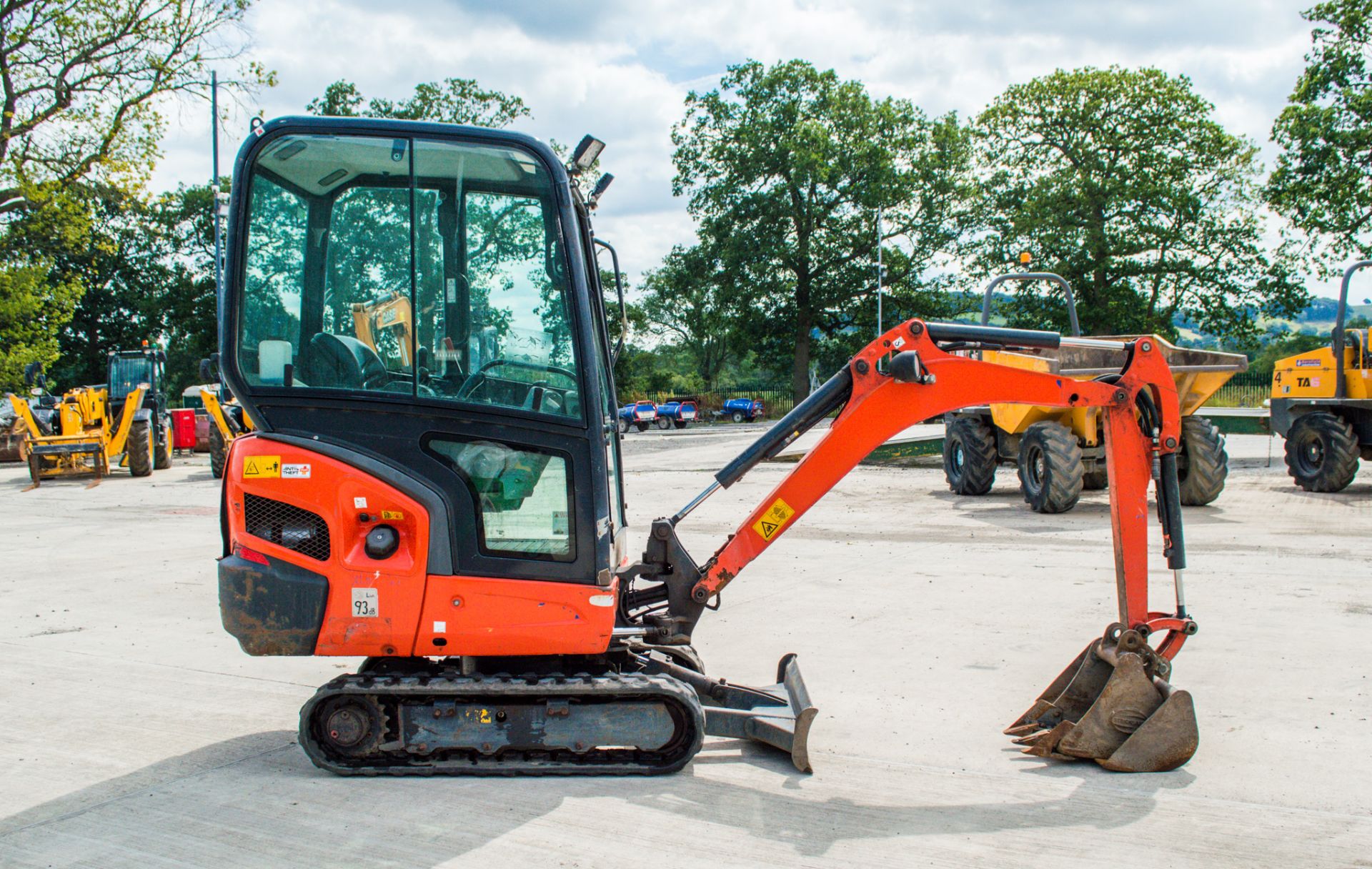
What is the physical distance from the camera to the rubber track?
4566 millimetres

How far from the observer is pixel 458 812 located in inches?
168

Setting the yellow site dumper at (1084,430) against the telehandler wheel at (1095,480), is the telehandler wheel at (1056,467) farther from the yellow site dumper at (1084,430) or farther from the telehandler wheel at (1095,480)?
the telehandler wheel at (1095,480)

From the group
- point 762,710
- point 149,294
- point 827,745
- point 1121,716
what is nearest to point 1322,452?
point 1121,716

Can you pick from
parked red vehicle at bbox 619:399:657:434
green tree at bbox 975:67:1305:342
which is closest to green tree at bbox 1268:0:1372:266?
green tree at bbox 975:67:1305:342

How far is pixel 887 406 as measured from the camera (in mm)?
5102

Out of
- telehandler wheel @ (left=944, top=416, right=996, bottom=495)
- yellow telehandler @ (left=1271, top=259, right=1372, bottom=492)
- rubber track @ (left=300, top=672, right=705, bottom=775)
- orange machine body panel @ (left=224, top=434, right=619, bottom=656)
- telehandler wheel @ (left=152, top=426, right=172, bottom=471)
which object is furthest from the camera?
telehandler wheel @ (left=152, top=426, right=172, bottom=471)

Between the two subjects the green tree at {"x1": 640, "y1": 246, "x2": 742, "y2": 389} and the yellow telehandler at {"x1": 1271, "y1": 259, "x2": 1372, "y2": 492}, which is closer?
the yellow telehandler at {"x1": 1271, "y1": 259, "x2": 1372, "y2": 492}

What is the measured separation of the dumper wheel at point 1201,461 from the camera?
1299cm

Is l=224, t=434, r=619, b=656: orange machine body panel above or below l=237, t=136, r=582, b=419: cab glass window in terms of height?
below

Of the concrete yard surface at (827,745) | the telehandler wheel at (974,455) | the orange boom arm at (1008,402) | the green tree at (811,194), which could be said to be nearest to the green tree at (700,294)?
the green tree at (811,194)

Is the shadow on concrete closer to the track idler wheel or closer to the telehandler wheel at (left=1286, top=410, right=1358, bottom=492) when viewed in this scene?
the track idler wheel

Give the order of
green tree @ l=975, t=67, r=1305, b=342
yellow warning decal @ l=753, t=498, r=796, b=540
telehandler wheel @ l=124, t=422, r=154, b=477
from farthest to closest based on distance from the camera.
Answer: green tree @ l=975, t=67, r=1305, b=342 → telehandler wheel @ l=124, t=422, r=154, b=477 → yellow warning decal @ l=753, t=498, r=796, b=540

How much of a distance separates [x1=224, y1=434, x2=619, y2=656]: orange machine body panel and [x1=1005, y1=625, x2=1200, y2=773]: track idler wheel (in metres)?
2.10

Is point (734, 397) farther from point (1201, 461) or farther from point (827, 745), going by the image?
point (827, 745)
